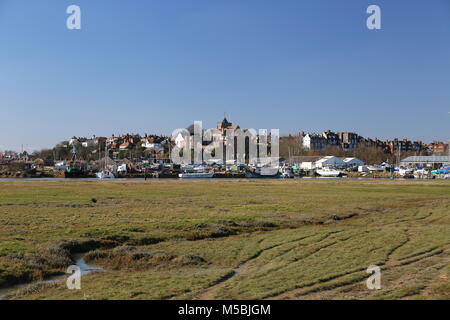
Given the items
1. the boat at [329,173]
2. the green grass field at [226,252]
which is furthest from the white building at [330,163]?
the green grass field at [226,252]

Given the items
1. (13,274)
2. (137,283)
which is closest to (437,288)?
(137,283)

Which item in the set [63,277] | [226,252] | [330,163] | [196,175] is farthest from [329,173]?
[63,277]

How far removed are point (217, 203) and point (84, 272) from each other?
84.1 feet

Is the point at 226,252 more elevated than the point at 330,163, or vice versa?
the point at 330,163

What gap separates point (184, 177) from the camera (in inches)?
4673

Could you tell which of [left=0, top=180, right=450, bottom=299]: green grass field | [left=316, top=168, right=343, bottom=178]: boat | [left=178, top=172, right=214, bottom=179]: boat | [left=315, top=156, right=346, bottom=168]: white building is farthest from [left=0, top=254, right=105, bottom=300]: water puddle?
[left=315, top=156, right=346, bottom=168]: white building

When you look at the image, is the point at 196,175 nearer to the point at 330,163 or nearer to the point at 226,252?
the point at 330,163

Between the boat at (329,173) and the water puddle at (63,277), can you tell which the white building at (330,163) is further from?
the water puddle at (63,277)

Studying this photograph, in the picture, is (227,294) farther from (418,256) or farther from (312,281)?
(418,256)

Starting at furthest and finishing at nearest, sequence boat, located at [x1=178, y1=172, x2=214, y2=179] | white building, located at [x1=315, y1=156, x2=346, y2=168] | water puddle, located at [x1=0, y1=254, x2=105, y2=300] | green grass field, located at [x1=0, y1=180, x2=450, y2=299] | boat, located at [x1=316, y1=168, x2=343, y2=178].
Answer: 1. white building, located at [x1=315, y1=156, x2=346, y2=168]
2. boat, located at [x1=316, y1=168, x2=343, y2=178]
3. boat, located at [x1=178, y1=172, x2=214, y2=179]
4. water puddle, located at [x1=0, y1=254, x2=105, y2=300]
5. green grass field, located at [x1=0, y1=180, x2=450, y2=299]

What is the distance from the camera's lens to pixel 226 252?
64.8 ft

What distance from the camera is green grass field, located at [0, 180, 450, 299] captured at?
44.9 feet

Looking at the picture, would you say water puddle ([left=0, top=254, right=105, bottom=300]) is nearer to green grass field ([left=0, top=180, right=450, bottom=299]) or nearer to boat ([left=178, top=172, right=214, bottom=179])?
green grass field ([left=0, top=180, right=450, bottom=299])

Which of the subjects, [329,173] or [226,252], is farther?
[329,173]
